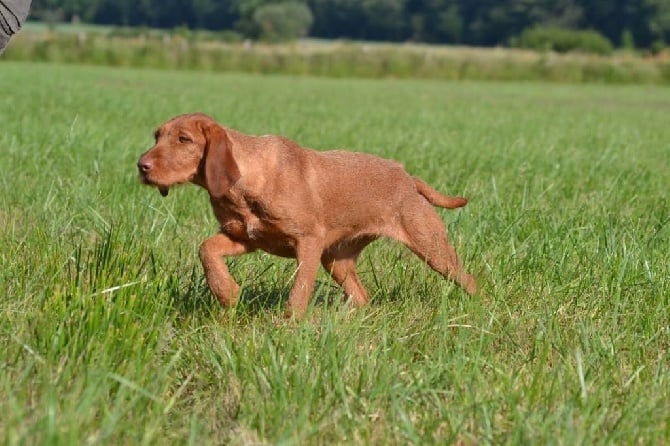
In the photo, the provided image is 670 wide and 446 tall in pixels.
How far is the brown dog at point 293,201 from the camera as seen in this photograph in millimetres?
3678

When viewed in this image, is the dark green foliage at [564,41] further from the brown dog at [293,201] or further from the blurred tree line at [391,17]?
the brown dog at [293,201]

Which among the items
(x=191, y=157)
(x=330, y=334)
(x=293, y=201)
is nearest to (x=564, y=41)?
(x=293, y=201)

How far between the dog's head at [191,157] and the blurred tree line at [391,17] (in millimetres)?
72388

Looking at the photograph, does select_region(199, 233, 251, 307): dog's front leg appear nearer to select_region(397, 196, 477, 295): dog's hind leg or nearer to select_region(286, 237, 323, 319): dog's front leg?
select_region(286, 237, 323, 319): dog's front leg

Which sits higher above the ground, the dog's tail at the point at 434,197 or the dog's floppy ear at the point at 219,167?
the dog's floppy ear at the point at 219,167

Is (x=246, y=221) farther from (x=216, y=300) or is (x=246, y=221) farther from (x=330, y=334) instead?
(x=330, y=334)

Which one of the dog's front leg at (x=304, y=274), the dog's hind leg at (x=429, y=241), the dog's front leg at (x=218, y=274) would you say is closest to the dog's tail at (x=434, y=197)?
the dog's hind leg at (x=429, y=241)

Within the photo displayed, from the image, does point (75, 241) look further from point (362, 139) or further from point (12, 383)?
point (362, 139)

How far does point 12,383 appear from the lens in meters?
2.65

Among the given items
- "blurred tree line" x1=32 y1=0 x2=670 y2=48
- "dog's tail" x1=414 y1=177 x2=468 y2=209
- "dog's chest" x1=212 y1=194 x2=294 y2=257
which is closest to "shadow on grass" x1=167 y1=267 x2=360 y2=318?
"dog's chest" x1=212 y1=194 x2=294 y2=257

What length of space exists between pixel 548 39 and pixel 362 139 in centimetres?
6548

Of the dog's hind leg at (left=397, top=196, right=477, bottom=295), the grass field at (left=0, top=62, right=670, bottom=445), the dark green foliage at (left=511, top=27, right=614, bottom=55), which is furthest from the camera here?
the dark green foliage at (left=511, top=27, right=614, bottom=55)

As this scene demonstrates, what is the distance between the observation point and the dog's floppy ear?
3639 mm

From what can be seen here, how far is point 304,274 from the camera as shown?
3844 mm
